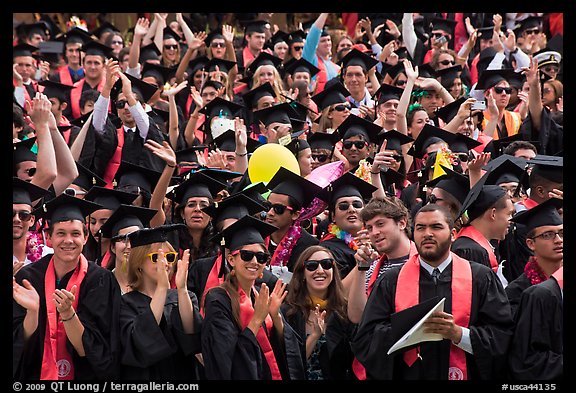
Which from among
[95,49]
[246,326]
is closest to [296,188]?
[246,326]

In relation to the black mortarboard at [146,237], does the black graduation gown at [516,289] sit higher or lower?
lower

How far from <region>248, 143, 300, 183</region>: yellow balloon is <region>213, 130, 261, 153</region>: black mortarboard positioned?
2.42 feet

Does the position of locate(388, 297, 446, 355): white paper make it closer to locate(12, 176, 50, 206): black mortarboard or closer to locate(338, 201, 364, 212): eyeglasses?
locate(338, 201, 364, 212): eyeglasses

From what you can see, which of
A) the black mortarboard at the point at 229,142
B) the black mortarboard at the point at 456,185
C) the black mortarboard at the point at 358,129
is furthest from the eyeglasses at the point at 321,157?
the black mortarboard at the point at 456,185

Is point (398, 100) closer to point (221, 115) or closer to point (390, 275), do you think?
point (221, 115)

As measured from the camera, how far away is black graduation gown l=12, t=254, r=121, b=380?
273 inches

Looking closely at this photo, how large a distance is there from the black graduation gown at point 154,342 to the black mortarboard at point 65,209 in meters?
0.70

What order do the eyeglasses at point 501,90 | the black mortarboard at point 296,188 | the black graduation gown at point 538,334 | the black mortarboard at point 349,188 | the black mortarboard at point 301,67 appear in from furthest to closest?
the black mortarboard at point 301,67
the eyeglasses at point 501,90
the black mortarboard at point 296,188
the black mortarboard at point 349,188
the black graduation gown at point 538,334

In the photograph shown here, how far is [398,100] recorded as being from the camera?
11359 millimetres

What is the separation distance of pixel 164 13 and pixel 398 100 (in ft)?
17.3

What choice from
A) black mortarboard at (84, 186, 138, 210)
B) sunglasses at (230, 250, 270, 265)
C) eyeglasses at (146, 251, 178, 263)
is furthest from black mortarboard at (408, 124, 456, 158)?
eyeglasses at (146, 251, 178, 263)

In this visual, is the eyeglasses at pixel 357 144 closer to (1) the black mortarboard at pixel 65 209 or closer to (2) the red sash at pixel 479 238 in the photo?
(2) the red sash at pixel 479 238

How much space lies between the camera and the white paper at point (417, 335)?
631cm

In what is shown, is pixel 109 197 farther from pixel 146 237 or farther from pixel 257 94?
pixel 257 94
